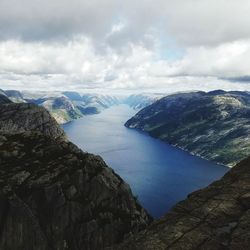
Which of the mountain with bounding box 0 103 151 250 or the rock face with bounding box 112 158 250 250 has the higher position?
the rock face with bounding box 112 158 250 250

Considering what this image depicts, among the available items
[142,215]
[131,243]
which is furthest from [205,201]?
[142,215]

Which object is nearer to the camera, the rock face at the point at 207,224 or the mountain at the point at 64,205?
the rock face at the point at 207,224

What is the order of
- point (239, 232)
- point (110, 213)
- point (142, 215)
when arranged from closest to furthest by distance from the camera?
point (239, 232), point (110, 213), point (142, 215)

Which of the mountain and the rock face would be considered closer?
the rock face

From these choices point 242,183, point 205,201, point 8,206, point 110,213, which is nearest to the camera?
point 205,201

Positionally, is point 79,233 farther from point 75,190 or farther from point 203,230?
point 203,230
